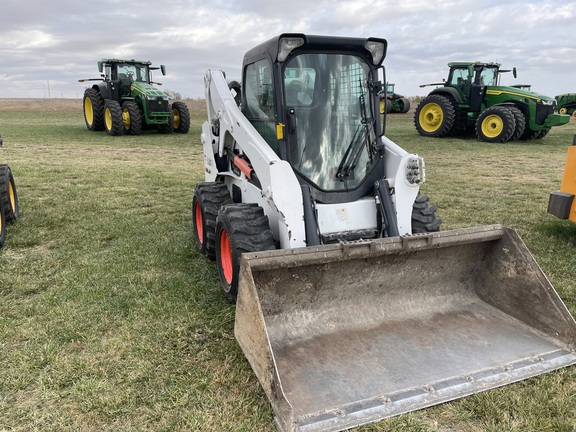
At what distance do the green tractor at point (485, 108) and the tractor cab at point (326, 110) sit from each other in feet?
42.2

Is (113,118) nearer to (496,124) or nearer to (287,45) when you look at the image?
(496,124)

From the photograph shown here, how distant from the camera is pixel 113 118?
52.9 ft

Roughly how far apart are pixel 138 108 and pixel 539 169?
1266cm

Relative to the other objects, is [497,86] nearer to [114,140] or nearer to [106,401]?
[114,140]

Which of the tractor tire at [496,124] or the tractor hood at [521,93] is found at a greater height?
the tractor hood at [521,93]

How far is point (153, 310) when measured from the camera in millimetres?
3650

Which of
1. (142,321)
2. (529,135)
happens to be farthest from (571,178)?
(529,135)

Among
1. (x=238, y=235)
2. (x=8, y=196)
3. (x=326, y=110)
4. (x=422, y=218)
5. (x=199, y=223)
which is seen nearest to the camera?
(x=238, y=235)

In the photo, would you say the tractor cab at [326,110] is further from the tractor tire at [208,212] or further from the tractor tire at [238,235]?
the tractor tire at [208,212]

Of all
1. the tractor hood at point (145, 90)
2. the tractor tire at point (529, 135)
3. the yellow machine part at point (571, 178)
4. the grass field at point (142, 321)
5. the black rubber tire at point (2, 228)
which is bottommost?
the grass field at point (142, 321)

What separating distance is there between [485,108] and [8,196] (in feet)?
49.0

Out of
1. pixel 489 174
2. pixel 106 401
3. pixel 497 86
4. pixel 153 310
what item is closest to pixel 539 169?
pixel 489 174

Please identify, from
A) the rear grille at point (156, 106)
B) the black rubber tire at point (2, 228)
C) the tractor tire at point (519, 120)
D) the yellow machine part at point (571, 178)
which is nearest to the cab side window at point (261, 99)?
the black rubber tire at point (2, 228)

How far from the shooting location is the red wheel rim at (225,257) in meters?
3.77
